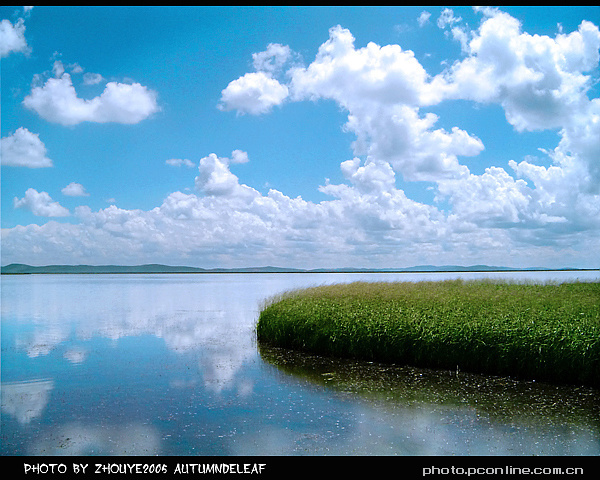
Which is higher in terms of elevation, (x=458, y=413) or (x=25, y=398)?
(x=458, y=413)

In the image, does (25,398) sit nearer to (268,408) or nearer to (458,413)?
(268,408)

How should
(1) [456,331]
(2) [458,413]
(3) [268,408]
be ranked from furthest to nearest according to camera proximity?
(1) [456,331], (3) [268,408], (2) [458,413]

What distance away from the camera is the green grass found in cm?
1391

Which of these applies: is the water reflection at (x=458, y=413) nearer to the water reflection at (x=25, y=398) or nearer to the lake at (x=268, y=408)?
the lake at (x=268, y=408)

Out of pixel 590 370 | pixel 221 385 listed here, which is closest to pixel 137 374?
pixel 221 385

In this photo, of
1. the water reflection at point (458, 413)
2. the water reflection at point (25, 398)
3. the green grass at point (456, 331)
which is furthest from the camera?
the green grass at point (456, 331)

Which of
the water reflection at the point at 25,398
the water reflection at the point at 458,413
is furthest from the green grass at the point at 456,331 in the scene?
the water reflection at the point at 25,398

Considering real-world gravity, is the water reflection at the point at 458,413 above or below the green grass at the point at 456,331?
below

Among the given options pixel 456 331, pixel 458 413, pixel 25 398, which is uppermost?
pixel 456 331

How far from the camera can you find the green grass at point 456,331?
45.6 ft

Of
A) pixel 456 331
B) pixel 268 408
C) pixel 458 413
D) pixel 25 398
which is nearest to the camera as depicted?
pixel 458 413

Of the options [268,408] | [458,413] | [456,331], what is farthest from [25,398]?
[456,331]

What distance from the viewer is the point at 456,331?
51.9ft

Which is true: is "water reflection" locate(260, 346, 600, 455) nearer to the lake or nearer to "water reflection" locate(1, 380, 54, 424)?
the lake
